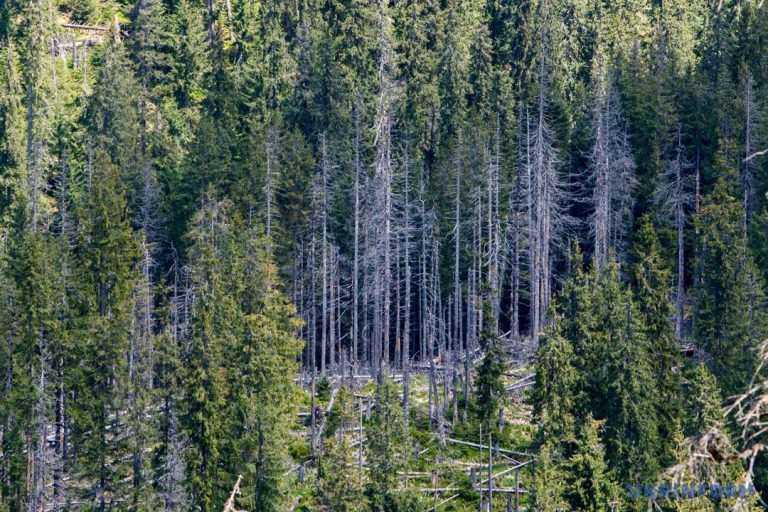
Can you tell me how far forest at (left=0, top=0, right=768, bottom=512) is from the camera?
4597 centimetres

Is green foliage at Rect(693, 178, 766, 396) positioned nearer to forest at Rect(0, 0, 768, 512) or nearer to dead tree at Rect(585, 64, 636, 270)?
forest at Rect(0, 0, 768, 512)

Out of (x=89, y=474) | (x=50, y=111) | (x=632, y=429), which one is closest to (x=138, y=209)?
(x=50, y=111)

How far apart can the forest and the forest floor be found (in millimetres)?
206

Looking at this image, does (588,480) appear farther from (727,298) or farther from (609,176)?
(609,176)

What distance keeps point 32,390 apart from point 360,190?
25068 millimetres

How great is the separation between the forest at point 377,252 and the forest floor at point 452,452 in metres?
0.21

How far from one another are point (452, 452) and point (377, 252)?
12435 mm

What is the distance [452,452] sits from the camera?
52812mm

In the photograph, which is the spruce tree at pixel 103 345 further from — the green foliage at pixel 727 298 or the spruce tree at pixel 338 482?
the green foliage at pixel 727 298

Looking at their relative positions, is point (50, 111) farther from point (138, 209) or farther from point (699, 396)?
point (699, 396)

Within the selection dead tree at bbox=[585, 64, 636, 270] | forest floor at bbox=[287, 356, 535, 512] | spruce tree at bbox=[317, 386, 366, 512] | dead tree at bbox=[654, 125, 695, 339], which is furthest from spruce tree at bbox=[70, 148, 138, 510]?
dead tree at bbox=[654, 125, 695, 339]

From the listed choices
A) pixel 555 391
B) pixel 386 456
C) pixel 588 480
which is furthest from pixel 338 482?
pixel 555 391

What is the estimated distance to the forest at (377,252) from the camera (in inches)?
1810

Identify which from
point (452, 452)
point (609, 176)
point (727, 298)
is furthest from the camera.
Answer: point (609, 176)
